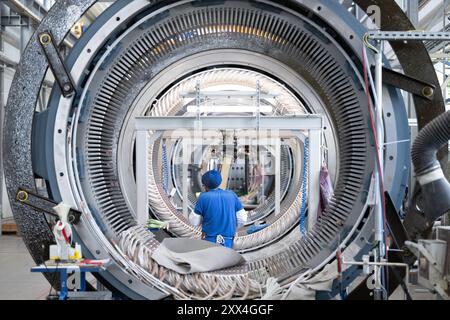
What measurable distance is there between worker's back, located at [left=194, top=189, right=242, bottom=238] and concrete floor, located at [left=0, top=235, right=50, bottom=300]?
1.36 metres

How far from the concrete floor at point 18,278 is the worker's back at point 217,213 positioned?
4.45 feet

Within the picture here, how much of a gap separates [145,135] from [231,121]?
586mm

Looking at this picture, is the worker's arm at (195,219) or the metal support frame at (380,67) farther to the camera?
the worker's arm at (195,219)

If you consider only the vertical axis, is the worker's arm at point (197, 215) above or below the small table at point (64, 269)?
above

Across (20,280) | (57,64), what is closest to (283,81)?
(57,64)

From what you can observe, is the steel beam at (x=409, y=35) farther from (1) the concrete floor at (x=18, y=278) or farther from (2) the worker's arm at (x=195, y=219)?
(1) the concrete floor at (x=18, y=278)

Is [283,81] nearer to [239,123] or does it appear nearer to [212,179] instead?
[239,123]

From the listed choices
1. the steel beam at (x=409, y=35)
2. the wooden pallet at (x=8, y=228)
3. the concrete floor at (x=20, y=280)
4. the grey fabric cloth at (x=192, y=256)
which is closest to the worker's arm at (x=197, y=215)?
the concrete floor at (x=20, y=280)

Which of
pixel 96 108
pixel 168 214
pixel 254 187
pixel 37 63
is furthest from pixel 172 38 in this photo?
pixel 254 187

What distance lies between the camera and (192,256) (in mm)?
2811

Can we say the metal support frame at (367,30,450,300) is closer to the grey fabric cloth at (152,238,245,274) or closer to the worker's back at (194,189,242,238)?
the grey fabric cloth at (152,238,245,274)

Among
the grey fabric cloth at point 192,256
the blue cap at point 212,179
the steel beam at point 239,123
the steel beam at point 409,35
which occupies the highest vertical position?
the steel beam at point 409,35

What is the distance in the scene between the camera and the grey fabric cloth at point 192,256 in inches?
108

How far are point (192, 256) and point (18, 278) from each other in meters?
3.01
